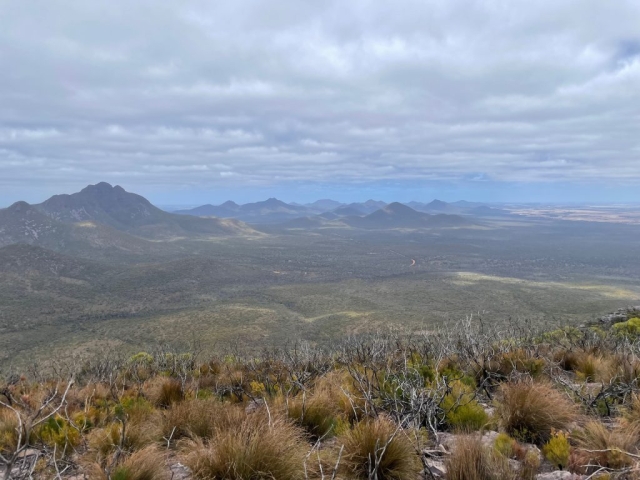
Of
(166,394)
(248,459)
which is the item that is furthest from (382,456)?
(166,394)

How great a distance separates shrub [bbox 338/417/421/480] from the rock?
3.84ft

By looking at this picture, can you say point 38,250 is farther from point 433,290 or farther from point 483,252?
point 483,252

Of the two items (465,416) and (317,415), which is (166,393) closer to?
(317,415)

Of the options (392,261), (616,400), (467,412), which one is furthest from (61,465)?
(392,261)

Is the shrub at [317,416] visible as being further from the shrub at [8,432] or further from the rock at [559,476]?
the shrub at [8,432]

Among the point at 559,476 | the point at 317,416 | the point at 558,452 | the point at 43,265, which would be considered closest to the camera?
the point at 559,476

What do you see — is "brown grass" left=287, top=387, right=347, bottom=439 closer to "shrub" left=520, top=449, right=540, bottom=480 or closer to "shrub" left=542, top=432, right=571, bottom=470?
"shrub" left=520, top=449, right=540, bottom=480

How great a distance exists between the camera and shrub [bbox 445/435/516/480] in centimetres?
332

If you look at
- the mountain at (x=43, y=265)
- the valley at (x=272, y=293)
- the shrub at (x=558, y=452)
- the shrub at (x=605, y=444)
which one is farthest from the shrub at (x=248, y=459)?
the mountain at (x=43, y=265)

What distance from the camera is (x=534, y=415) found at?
191 inches

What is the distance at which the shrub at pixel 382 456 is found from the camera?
12.2ft

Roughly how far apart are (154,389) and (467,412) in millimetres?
5981

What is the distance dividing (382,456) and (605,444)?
8.02 ft

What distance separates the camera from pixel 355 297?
7606 cm
